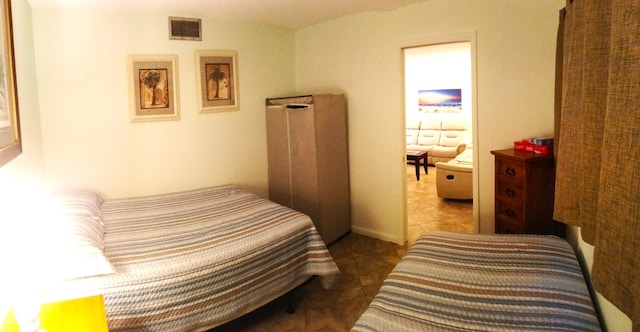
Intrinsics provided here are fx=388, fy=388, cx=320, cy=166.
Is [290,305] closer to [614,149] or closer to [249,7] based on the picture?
[614,149]

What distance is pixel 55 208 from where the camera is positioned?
256 cm

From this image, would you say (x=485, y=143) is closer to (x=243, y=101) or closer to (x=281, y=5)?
(x=281, y=5)

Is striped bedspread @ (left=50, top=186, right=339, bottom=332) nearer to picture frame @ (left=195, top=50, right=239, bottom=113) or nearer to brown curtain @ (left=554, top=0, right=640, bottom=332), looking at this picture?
picture frame @ (left=195, top=50, right=239, bottom=113)

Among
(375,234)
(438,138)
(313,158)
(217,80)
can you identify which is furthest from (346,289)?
(438,138)

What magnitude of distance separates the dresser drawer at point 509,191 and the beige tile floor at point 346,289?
3.69 feet

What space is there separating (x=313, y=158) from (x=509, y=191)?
1745 millimetres

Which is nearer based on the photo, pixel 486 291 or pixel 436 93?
pixel 486 291

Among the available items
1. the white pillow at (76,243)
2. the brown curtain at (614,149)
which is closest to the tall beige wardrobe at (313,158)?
the white pillow at (76,243)

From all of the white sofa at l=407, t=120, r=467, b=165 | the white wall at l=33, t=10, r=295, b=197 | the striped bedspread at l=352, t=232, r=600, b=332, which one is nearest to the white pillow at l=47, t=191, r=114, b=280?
the white wall at l=33, t=10, r=295, b=197

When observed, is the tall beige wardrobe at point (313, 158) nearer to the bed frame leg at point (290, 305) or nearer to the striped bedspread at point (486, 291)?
the bed frame leg at point (290, 305)

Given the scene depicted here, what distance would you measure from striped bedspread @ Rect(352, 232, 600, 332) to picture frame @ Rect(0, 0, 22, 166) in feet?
5.77

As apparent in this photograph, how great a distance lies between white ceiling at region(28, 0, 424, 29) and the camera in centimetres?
314

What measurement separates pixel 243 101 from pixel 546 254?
318 centimetres

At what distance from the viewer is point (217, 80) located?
3947 mm
